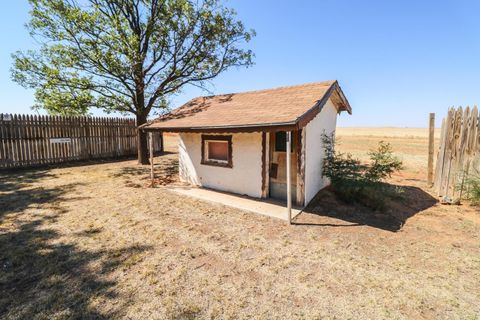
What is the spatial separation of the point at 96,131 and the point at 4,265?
496 inches

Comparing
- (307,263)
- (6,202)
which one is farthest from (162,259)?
(6,202)

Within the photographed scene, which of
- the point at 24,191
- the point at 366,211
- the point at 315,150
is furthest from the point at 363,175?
the point at 24,191

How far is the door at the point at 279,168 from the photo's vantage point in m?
7.29

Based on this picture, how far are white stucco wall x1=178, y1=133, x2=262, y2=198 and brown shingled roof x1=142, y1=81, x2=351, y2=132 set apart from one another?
0.81 meters

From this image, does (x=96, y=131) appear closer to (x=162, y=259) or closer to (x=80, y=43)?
(x=80, y=43)

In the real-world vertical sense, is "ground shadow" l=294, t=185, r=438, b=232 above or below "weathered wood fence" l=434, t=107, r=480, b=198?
below

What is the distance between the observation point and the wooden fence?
11633 millimetres

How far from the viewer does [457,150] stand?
7031 mm

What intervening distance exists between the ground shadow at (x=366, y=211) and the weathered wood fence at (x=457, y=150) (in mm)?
699

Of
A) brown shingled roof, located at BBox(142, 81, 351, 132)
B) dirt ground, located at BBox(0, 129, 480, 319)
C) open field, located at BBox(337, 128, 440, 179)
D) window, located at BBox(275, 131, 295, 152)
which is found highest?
brown shingled roof, located at BBox(142, 81, 351, 132)

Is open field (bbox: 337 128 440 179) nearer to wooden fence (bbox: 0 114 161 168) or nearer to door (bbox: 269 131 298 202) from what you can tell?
door (bbox: 269 131 298 202)

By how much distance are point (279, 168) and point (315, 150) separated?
1.23 m

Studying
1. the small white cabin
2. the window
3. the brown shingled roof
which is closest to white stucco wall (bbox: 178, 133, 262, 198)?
the small white cabin

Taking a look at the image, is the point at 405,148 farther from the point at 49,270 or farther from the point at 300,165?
the point at 49,270
